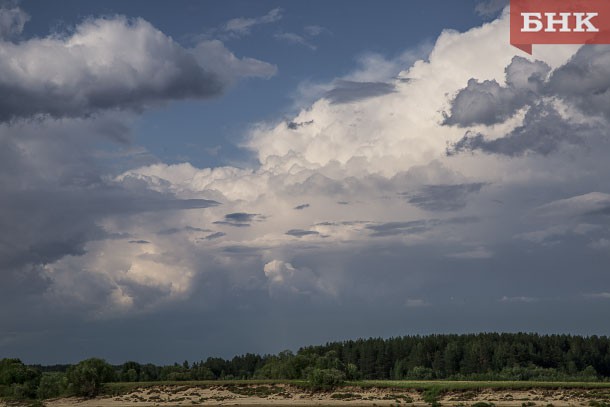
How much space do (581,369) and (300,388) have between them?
86.0 metres

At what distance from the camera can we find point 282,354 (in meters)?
174

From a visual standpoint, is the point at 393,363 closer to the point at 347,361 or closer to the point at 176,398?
the point at 347,361

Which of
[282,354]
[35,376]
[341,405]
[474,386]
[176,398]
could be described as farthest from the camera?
[282,354]

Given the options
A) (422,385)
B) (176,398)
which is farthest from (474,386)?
(176,398)

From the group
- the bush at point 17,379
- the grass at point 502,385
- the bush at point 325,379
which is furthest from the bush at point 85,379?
the grass at point 502,385

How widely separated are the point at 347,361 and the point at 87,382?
8145 centimetres

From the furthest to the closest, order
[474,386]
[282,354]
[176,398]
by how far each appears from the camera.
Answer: [282,354]
[176,398]
[474,386]

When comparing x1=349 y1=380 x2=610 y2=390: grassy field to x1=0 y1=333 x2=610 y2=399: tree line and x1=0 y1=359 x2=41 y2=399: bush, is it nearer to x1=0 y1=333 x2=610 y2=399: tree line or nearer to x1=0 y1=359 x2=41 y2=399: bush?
x1=0 y1=333 x2=610 y2=399: tree line

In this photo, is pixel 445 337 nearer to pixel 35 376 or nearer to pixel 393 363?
pixel 393 363

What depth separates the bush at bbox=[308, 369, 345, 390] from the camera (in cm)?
12538

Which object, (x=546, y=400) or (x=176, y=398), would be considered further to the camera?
(x=176, y=398)

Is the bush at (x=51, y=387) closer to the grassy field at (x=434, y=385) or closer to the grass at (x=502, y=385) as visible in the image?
the grassy field at (x=434, y=385)

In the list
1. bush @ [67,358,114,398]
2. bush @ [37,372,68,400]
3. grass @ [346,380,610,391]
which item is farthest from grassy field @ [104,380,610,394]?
bush @ [37,372,68,400]

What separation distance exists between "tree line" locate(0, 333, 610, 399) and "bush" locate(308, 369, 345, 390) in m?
0.98
